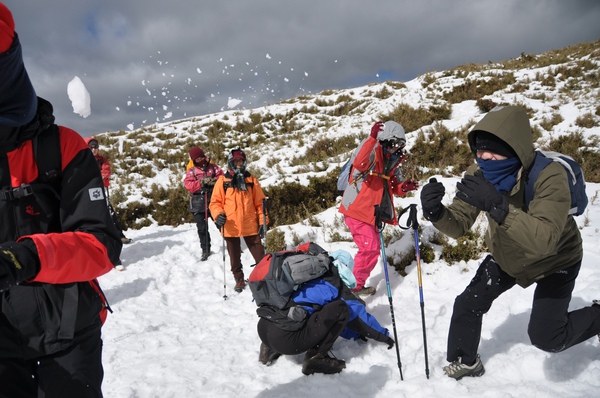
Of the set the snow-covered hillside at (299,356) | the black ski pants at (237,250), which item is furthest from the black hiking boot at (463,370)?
the black ski pants at (237,250)

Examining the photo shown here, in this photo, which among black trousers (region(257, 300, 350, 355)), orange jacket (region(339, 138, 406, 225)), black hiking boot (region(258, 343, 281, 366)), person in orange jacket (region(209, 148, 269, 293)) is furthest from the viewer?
person in orange jacket (region(209, 148, 269, 293))

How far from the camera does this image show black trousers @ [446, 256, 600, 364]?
2.59m

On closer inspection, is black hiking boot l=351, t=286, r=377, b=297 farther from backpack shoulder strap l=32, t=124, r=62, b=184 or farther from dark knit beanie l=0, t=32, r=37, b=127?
dark knit beanie l=0, t=32, r=37, b=127

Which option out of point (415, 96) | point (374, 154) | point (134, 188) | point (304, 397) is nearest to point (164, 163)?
point (134, 188)

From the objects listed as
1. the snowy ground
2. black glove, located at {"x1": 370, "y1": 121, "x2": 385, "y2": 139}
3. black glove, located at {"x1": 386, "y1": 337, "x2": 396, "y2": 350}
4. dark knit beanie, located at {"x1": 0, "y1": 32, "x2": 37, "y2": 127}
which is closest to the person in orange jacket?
the snowy ground

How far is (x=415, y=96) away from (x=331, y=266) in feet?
44.7

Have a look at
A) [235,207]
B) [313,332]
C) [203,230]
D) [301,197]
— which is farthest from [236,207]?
[301,197]

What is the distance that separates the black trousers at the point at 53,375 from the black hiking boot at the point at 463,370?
2.84 m

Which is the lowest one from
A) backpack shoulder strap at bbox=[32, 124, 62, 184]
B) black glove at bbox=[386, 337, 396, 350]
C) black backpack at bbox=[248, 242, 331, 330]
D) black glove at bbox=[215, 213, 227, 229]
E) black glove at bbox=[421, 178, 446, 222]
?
black glove at bbox=[386, 337, 396, 350]

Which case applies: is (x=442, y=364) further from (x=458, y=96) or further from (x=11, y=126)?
(x=458, y=96)

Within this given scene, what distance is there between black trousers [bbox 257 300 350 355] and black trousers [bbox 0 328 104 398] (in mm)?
1897

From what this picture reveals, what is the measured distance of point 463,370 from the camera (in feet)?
9.91

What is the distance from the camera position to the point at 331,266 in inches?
150

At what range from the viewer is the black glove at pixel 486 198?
82.9 inches
